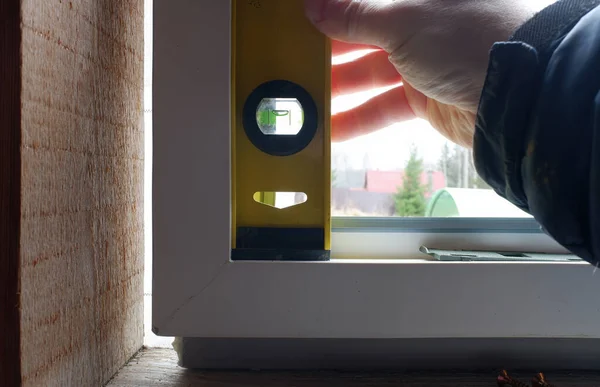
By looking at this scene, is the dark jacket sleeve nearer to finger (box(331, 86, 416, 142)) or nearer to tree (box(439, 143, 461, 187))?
finger (box(331, 86, 416, 142))

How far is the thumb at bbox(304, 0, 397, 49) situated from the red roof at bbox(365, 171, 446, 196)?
0.30 metres

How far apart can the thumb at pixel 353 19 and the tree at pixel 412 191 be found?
1.00 ft

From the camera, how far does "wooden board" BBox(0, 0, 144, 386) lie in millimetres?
334

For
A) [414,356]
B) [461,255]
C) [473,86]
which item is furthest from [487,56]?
[414,356]

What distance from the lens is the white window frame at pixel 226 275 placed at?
49cm

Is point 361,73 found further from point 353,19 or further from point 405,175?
point 405,175

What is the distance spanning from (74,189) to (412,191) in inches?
25.5

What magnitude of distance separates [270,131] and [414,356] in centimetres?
27

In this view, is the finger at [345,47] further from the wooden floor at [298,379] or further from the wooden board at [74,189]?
the wooden floor at [298,379]

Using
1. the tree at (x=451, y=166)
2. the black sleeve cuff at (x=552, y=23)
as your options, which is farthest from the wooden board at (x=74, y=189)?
the tree at (x=451, y=166)

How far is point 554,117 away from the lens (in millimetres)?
368
